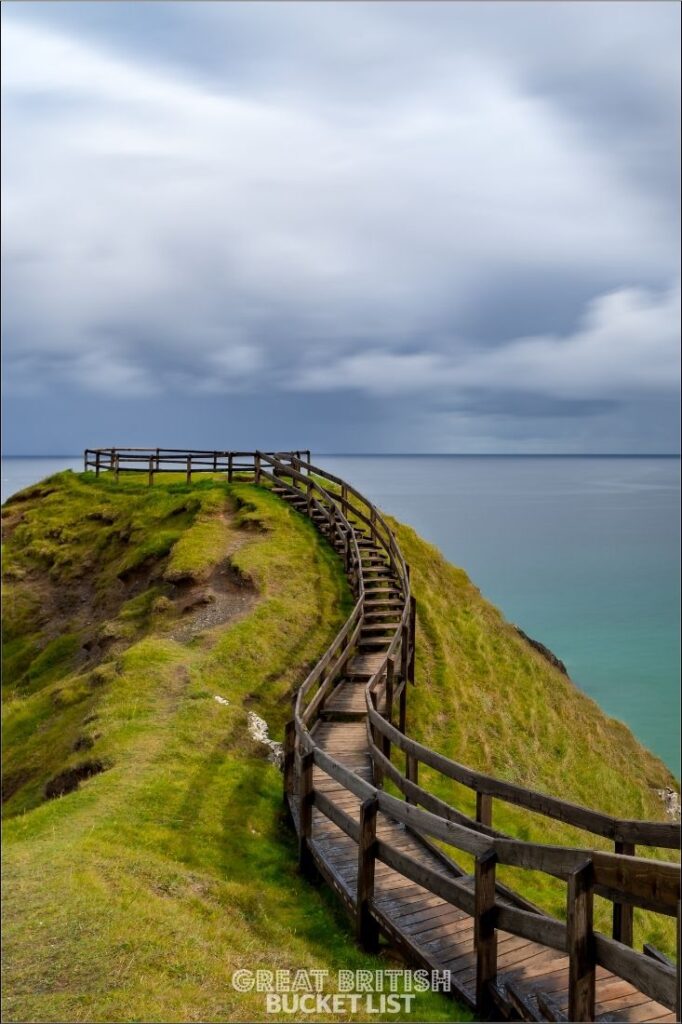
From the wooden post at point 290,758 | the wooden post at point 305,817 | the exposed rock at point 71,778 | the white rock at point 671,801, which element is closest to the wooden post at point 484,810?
the wooden post at point 305,817

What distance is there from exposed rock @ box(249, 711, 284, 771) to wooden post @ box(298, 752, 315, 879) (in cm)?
435

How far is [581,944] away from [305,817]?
6.14 metres

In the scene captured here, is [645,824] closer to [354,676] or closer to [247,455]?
[354,676]

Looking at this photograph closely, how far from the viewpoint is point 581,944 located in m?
6.02

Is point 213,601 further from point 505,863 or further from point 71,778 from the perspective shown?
point 505,863

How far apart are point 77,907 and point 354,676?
10360 millimetres

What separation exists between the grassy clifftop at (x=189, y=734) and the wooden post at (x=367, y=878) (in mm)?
254

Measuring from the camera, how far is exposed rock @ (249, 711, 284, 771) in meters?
16.1

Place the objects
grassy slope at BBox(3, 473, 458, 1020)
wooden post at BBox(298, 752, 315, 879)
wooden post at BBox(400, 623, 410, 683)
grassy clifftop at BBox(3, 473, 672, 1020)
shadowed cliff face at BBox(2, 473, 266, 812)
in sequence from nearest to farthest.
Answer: grassy slope at BBox(3, 473, 458, 1020), grassy clifftop at BBox(3, 473, 672, 1020), wooden post at BBox(298, 752, 315, 879), shadowed cliff face at BBox(2, 473, 266, 812), wooden post at BBox(400, 623, 410, 683)

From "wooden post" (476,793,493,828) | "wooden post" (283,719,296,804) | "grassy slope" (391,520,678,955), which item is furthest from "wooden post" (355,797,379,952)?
"grassy slope" (391,520,678,955)

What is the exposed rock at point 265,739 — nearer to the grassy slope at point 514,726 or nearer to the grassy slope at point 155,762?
the grassy slope at point 155,762

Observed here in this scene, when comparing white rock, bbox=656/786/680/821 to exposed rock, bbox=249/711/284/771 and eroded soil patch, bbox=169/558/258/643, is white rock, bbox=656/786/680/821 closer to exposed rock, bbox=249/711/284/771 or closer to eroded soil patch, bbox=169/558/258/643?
eroded soil patch, bbox=169/558/258/643

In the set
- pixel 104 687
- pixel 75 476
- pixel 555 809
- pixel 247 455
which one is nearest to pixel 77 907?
pixel 555 809

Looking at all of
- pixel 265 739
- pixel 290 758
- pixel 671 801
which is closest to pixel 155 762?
pixel 265 739
